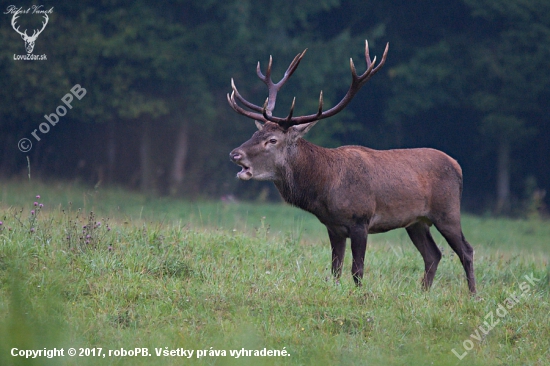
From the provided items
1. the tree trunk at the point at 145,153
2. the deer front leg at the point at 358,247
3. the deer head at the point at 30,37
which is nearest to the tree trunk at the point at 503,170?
the tree trunk at the point at 145,153

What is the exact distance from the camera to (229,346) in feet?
16.8

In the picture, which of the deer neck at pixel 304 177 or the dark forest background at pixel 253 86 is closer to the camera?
the deer neck at pixel 304 177

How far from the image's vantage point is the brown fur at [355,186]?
24.9 feet

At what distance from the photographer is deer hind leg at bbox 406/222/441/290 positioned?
8.44 m

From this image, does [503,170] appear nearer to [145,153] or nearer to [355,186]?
[145,153]

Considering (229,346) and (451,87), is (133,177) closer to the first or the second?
(451,87)

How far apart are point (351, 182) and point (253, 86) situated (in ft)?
56.9

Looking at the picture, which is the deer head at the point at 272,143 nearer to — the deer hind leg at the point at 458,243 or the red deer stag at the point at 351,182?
the red deer stag at the point at 351,182

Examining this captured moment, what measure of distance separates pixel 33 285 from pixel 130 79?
1738 centimetres

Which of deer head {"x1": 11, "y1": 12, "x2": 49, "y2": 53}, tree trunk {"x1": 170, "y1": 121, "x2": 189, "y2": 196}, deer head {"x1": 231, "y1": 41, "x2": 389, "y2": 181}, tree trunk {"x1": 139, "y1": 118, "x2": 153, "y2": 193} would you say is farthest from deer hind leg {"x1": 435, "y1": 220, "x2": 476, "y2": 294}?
tree trunk {"x1": 170, "y1": 121, "x2": 189, "y2": 196}

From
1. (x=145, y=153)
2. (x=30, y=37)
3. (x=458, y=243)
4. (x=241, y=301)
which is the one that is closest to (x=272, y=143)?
(x=241, y=301)

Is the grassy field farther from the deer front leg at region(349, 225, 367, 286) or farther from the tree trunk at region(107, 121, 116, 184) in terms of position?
the tree trunk at region(107, 121, 116, 184)

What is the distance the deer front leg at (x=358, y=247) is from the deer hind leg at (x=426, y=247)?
119cm

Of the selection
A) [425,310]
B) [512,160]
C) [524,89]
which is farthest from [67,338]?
[512,160]
